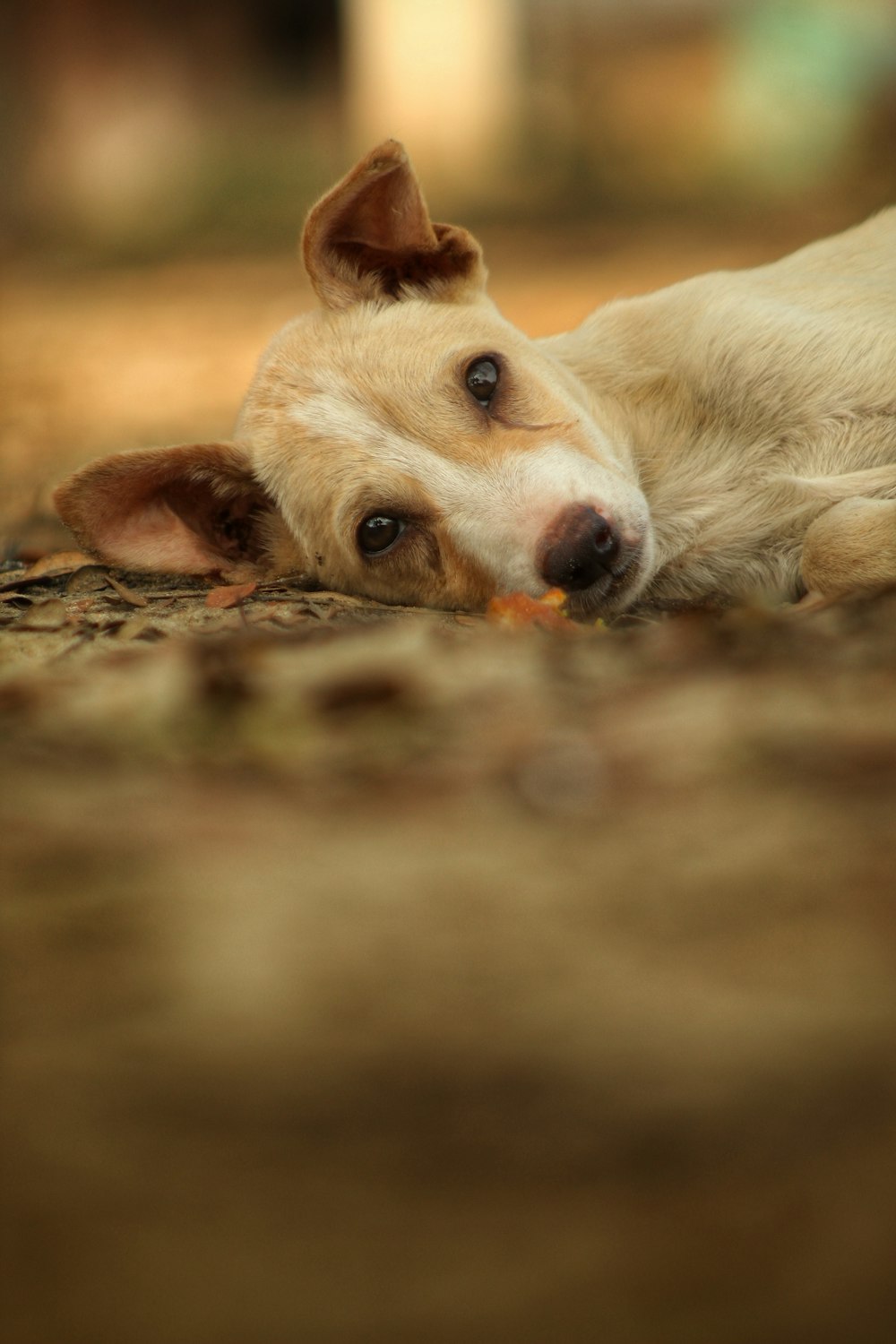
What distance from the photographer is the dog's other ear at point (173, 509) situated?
3.86m

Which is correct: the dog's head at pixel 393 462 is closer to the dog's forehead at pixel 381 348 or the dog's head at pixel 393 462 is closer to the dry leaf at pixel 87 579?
the dog's forehead at pixel 381 348

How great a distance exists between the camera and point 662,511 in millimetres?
3857

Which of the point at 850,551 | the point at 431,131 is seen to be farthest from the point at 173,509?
the point at 431,131

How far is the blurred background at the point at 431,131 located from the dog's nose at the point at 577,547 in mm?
9075

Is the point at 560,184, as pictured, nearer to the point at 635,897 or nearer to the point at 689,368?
the point at 689,368

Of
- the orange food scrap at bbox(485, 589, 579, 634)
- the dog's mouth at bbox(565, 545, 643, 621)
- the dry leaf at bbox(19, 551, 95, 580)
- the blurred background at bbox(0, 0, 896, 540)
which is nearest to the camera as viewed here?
the orange food scrap at bbox(485, 589, 579, 634)

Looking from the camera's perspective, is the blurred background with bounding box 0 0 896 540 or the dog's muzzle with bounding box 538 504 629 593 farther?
the blurred background with bounding box 0 0 896 540

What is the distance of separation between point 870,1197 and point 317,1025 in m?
0.57

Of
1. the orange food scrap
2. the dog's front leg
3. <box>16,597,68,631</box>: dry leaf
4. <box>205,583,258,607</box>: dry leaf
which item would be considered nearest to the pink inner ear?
<box>205,583,258,607</box>: dry leaf

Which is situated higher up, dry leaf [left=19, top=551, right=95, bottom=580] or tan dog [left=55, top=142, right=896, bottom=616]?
tan dog [left=55, top=142, right=896, bottom=616]

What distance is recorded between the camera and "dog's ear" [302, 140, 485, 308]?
3.93m

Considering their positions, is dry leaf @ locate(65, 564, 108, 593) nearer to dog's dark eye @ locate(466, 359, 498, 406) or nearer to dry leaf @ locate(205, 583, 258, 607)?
dry leaf @ locate(205, 583, 258, 607)

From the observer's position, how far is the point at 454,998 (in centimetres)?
141

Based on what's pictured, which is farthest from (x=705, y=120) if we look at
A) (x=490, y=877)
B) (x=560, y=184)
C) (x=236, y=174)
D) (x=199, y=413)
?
(x=490, y=877)
